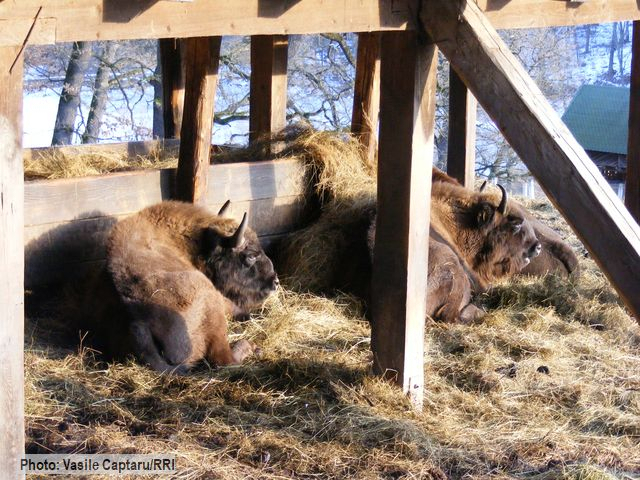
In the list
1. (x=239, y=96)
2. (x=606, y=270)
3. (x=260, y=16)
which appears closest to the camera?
(x=606, y=270)

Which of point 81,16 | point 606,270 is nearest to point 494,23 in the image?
point 606,270

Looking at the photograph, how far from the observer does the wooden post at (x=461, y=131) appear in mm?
10375

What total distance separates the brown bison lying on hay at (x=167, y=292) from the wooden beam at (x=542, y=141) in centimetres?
269

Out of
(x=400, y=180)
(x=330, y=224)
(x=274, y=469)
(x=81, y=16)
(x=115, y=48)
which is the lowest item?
(x=274, y=469)

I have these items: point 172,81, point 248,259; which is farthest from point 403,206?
point 172,81

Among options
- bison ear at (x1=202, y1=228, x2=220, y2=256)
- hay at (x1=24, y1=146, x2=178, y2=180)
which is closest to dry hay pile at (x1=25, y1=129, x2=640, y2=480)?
bison ear at (x1=202, y1=228, x2=220, y2=256)

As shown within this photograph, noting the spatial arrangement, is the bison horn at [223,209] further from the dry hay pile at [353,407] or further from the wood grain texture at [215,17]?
the wood grain texture at [215,17]

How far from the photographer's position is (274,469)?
4965mm

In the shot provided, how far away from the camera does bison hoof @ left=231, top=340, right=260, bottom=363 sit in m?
7.01

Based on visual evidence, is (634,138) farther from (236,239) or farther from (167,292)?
(167,292)

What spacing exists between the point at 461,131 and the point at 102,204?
170 inches

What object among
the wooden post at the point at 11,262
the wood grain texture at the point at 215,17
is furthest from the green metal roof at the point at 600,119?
the wooden post at the point at 11,262

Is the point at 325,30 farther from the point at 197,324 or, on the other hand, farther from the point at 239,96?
the point at 239,96

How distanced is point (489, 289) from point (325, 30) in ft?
16.4
